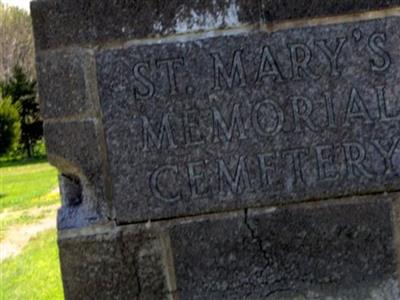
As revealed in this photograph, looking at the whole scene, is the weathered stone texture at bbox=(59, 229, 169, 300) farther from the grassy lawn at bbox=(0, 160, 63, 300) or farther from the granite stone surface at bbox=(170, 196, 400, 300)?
the grassy lawn at bbox=(0, 160, 63, 300)

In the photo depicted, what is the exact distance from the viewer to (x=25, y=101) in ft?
127

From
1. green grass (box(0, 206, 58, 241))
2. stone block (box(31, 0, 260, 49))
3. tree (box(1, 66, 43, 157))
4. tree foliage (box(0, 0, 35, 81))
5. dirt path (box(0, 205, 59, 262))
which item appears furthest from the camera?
tree foliage (box(0, 0, 35, 81))

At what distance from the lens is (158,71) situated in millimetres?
2957

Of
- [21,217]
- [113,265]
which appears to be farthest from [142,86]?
[21,217]

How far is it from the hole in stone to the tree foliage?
134 ft

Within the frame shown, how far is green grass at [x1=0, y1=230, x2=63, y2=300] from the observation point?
7.89 metres

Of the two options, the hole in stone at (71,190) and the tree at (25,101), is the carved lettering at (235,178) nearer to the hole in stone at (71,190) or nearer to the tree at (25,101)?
the hole in stone at (71,190)

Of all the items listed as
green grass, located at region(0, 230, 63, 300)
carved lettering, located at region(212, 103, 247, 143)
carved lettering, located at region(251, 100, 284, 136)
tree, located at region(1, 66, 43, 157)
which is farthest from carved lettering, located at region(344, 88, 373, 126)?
tree, located at region(1, 66, 43, 157)

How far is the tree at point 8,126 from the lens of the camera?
32594 mm

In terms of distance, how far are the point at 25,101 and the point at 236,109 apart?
121 ft

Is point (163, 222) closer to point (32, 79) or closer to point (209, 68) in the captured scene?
point (209, 68)

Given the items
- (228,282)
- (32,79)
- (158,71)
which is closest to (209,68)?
(158,71)

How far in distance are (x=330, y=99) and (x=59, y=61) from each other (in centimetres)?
106

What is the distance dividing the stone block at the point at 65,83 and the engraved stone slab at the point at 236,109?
0.06 m
